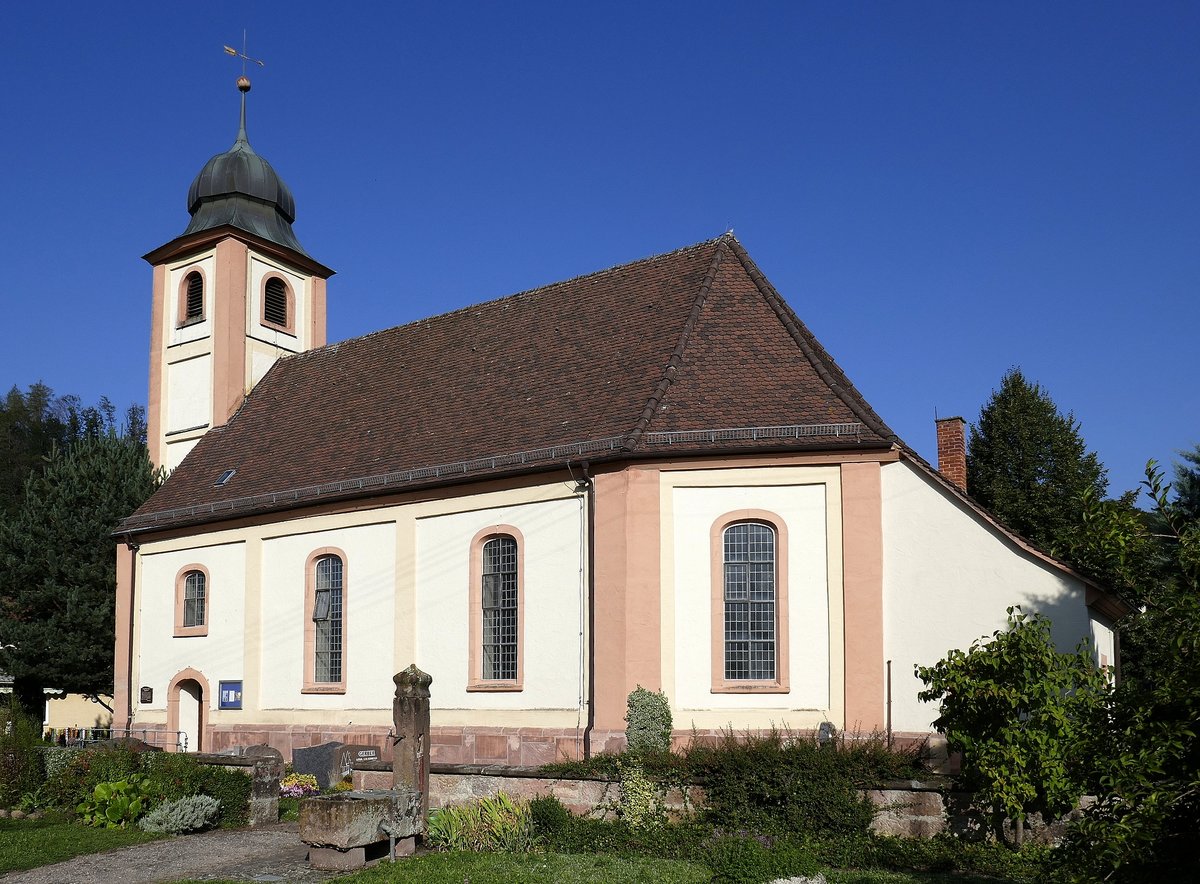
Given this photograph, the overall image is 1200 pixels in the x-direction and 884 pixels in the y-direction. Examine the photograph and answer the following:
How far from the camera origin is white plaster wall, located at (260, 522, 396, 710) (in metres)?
21.9

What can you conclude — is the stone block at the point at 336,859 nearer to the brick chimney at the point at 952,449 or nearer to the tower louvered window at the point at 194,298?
the brick chimney at the point at 952,449

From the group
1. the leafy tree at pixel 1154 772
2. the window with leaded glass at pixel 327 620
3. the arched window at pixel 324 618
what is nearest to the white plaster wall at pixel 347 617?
the arched window at pixel 324 618

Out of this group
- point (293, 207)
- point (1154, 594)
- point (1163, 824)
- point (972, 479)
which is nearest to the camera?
point (1163, 824)

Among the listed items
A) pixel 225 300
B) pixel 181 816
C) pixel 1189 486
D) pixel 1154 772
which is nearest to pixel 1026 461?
pixel 1189 486

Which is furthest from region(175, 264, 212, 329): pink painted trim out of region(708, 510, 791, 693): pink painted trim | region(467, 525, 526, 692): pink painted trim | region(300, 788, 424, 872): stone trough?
region(300, 788, 424, 872): stone trough

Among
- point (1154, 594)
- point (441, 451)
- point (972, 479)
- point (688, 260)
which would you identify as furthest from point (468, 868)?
point (972, 479)

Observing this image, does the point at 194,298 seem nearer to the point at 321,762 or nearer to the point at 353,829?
the point at 321,762

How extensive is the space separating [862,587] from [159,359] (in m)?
22.2

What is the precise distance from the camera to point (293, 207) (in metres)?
33.4

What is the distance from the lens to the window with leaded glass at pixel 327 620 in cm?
2297

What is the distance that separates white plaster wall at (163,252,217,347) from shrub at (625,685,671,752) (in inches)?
727

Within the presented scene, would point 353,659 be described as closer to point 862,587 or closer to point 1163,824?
point 862,587

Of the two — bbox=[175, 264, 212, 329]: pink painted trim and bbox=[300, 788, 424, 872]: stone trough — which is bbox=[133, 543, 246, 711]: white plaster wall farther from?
bbox=[300, 788, 424, 872]: stone trough

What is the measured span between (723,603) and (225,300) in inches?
715
